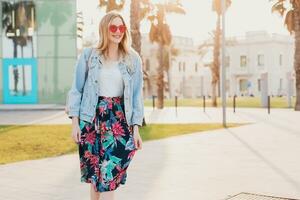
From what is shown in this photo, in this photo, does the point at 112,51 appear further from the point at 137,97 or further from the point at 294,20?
the point at 294,20

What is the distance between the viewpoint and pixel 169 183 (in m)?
7.82

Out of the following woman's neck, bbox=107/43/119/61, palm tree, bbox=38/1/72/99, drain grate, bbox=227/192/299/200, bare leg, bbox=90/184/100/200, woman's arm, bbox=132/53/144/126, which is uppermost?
palm tree, bbox=38/1/72/99

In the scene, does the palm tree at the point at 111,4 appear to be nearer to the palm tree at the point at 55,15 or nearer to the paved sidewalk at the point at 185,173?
the paved sidewalk at the point at 185,173

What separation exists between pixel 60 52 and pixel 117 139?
32215mm

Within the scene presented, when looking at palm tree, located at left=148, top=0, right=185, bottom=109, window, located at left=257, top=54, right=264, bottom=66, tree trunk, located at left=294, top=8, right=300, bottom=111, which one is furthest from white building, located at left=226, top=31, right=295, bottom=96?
Answer: tree trunk, located at left=294, top=8, right=300, bottom=111

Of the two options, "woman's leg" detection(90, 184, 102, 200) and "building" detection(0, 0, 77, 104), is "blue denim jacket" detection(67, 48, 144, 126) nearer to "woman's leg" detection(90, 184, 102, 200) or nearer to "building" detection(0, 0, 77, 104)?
"woman's leg" detection(90, 184, 102, 200)

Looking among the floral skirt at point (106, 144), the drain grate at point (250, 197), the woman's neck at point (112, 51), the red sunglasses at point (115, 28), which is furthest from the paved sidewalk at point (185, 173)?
the red sunglasses at point (115, 28)

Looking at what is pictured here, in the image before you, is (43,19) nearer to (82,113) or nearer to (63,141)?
(63,141)

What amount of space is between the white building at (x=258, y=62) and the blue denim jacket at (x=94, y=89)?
231ft

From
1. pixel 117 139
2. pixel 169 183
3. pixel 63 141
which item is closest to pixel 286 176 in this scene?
pixel 169 183

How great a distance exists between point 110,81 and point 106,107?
0.70 feet

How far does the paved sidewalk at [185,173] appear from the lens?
7168 millimetres

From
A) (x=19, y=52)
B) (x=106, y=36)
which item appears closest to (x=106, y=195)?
(x=106, y=36)

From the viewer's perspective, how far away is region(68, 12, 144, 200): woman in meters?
4.81
